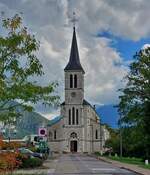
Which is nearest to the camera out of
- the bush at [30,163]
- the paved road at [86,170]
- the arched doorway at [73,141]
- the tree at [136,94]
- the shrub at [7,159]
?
the shrub at [7,159]

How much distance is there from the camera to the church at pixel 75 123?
5728 inches

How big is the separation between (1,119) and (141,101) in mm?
62151

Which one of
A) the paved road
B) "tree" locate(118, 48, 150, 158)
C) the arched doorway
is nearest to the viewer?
the paved road

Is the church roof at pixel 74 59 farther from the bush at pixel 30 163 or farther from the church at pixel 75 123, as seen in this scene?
the bush at pixel 30 163

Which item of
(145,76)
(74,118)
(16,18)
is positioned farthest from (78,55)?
(16,18)

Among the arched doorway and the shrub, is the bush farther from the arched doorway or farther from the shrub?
the arched doorway

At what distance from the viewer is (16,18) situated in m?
19.7

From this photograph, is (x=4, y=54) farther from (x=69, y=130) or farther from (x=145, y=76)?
(x=69, y=130)

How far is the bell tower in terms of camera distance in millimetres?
148450

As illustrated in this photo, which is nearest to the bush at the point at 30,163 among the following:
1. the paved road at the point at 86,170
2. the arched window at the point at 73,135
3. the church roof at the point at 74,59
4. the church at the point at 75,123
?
the paved road at the point at 86,170

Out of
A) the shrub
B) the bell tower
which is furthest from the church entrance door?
the shrub

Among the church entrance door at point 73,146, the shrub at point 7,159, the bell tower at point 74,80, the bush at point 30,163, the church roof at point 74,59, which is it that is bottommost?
the shrub at point 7,159

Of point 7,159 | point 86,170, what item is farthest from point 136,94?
point 7,159

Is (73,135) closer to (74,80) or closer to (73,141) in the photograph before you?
(73,141)
